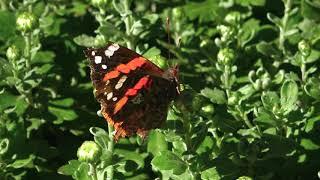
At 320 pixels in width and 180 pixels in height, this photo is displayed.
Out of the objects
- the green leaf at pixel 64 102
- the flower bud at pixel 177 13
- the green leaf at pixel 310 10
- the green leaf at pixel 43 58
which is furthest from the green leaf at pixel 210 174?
the green leaf at pixel 310 10

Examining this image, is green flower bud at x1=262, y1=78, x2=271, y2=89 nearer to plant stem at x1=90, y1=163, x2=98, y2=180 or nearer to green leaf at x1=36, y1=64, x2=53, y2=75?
plant stem at x1=90, y1=163, x2=98, y2=180

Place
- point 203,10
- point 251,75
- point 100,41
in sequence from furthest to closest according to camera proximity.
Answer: point 203,10 → point 100,41 → point 251,75

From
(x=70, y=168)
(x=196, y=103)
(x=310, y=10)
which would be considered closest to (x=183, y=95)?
(x=196, y=103)

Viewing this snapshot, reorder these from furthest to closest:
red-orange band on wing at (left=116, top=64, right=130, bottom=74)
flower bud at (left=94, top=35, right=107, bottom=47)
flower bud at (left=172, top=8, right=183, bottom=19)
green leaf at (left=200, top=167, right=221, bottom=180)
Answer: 1. flower bud at (left=172, top=8, right=183, bottom=19)
2. flower bud at (left=94, top=35, right=107, bottom=47)
3. green leaf at (left=200, top=167, right=221, bottom=180)
4. red-orange band on wing at (left=116, top=64, right=130, bottom=74)

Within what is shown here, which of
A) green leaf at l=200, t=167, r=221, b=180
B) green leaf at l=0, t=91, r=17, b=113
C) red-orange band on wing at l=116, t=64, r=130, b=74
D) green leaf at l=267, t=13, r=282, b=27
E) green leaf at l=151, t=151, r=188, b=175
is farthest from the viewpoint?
green leaf at l=267, t=13, r=282, b=27

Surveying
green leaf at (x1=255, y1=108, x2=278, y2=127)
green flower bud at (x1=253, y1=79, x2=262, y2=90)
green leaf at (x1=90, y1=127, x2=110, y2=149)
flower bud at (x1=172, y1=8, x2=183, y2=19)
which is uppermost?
flower bud at (x1=172, y1=8, x2=183, y2=19)

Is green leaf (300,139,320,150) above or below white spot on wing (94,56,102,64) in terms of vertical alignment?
below

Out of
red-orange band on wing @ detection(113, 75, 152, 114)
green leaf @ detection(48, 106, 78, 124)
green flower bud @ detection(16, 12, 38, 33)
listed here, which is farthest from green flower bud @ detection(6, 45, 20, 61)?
red-orange band on wing @ detection(113, 75, 152, 114)

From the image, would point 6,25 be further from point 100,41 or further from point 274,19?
point 274,19
